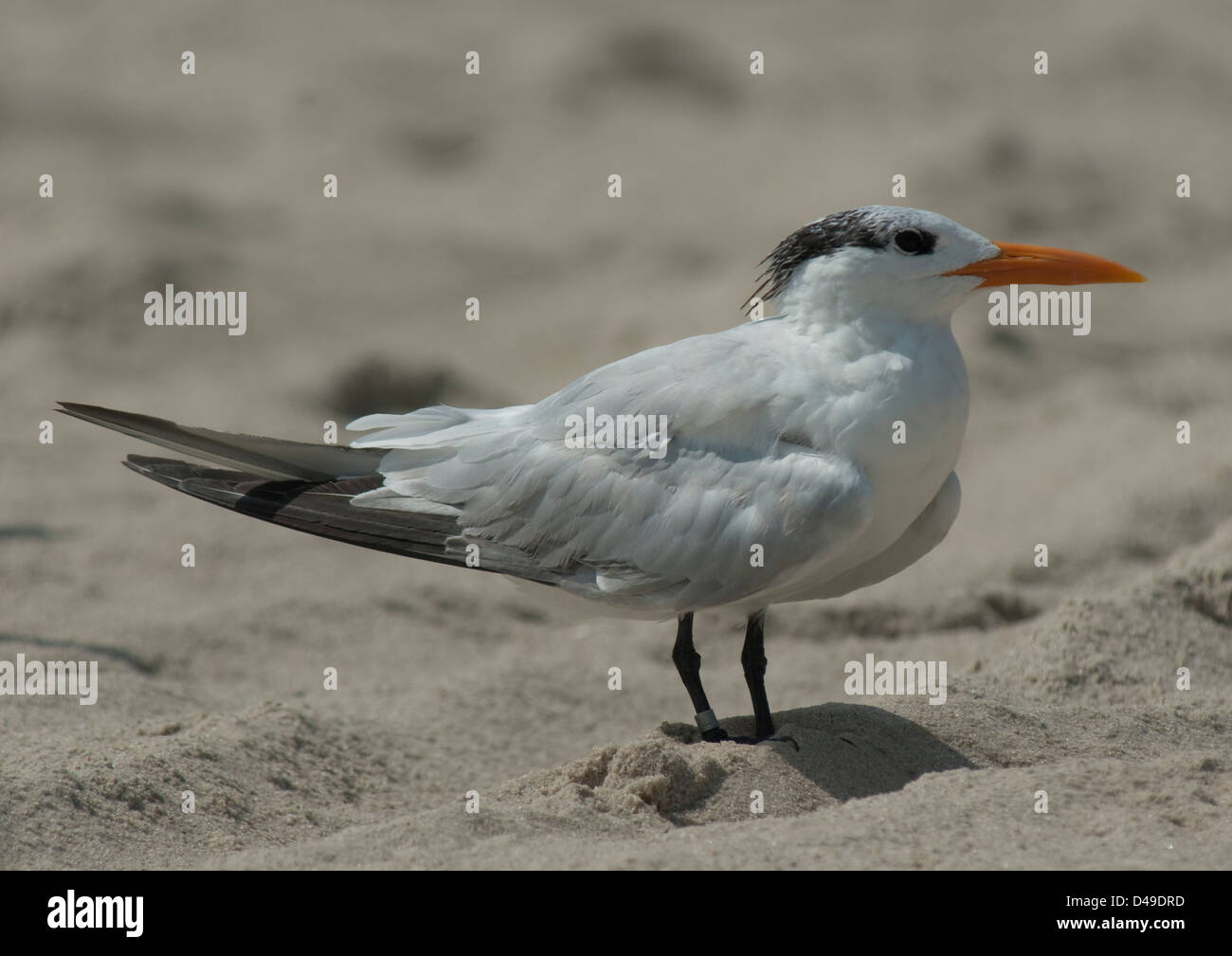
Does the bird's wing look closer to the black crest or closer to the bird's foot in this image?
the black crest

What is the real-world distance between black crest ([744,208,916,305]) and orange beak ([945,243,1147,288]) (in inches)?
8.9

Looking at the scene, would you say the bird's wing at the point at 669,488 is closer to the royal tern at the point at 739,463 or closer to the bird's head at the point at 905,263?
the royal tern at the point at 739,463

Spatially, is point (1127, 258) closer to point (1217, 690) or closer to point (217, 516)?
point (1217, 690)

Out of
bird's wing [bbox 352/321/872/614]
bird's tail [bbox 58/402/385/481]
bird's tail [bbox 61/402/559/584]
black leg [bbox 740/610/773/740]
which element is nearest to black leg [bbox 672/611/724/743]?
black leg [bbox 740/610/773/740]

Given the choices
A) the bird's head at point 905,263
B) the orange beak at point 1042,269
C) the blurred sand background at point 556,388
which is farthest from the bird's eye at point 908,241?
the blurred sand background at point 556,388

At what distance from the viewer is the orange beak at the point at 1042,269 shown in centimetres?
398

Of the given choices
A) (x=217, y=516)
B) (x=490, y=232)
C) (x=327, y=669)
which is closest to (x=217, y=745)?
(x=327, y=669)

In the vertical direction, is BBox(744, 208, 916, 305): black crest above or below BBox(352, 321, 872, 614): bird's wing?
above

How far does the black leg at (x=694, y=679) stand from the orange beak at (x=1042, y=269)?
126cm

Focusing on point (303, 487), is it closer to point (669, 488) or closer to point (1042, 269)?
point (669, 488)

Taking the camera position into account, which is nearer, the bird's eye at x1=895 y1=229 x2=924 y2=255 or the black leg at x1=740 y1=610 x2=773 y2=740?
the bird's eye at x1=895 y1=229 x2=924 y2=255

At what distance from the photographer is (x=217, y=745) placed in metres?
4.30

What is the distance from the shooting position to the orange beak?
3.98 metres

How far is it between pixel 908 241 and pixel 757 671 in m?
1.31
